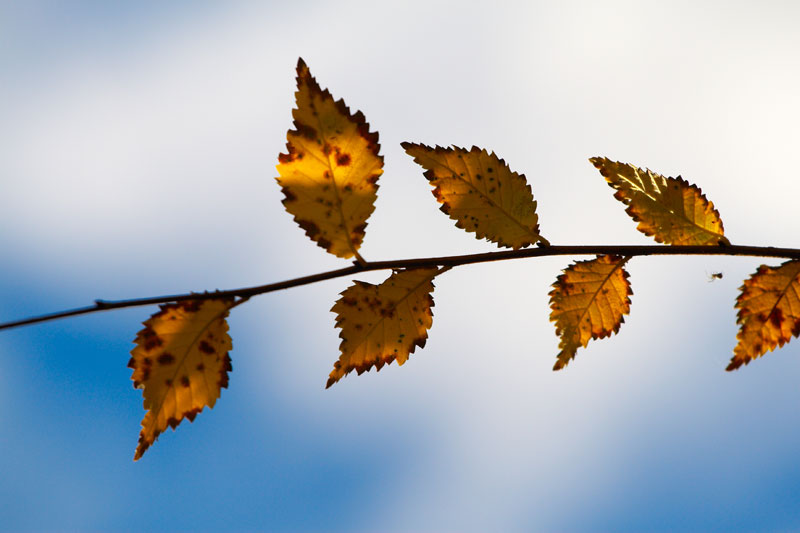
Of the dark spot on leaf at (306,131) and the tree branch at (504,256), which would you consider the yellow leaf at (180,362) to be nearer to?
the tree branch at (504,256)

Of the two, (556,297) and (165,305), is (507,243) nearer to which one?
(556,297)

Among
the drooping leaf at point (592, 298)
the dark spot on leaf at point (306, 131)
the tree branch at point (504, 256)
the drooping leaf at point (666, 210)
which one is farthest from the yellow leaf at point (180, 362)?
the drooping leaf at point (666, 210)

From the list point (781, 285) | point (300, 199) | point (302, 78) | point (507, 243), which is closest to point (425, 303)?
point (507, 243)

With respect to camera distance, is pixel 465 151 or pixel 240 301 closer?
pixel 240 301

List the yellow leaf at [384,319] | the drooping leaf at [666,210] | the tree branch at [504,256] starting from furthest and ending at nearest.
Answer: the drooping leaf at [666,210], the yellow leaf at [384,319], the tree branch at [504,256]

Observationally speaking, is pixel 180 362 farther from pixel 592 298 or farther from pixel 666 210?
pixel 666 210

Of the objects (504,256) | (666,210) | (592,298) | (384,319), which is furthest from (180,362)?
(666,210)
